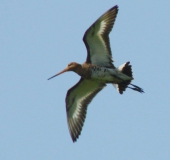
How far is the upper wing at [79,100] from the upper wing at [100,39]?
75 centimetres

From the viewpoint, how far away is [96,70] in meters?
16.3

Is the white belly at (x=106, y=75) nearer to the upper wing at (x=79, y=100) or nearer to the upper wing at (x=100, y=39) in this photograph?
the upper wing at (x=100, y=39)

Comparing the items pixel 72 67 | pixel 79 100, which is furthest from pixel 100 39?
pixel 79 100

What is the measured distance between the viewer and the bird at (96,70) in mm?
16297

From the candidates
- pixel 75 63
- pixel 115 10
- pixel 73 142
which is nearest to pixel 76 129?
pixel 73 142

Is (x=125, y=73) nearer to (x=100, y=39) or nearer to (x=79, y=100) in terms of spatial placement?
(x=100, y=39)

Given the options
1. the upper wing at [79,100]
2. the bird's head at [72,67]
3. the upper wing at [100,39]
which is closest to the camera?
the upper wing at [100,39]

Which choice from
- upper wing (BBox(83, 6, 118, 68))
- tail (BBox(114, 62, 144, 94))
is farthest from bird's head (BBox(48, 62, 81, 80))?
tail (BBox(114, 62, 144, 94))

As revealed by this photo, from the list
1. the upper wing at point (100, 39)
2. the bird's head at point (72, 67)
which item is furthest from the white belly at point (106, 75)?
the bird's head at point (72, 67)

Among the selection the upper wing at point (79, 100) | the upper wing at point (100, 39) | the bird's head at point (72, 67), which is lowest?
the upper wing at point (79, 100)

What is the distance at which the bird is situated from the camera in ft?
53.5

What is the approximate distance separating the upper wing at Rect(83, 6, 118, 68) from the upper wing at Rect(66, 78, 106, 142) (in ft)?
2.47

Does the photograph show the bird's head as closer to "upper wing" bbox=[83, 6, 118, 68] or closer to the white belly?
"upper wing" bbox=[83, 6, 118, 68]

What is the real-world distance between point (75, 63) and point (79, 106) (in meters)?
1.15
